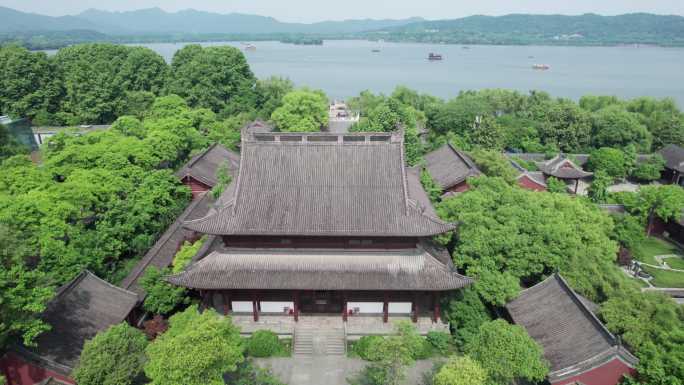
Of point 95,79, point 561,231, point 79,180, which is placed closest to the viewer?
point 561,231

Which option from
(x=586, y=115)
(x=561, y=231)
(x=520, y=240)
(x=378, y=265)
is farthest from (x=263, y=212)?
(x=586, y=115)

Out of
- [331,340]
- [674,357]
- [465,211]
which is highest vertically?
[465,211]

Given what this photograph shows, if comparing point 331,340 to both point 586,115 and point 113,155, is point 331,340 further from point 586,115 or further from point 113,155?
point 586,115

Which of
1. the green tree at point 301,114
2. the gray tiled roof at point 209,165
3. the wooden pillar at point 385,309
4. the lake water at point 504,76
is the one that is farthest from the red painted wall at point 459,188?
the lake water at point 504,76

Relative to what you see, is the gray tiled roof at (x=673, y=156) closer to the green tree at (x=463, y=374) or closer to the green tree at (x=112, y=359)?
the green tree at (x=463, y=374)

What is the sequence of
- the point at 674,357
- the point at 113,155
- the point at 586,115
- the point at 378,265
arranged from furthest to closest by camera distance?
1. the point at 586,115
2. the point at 113,155
3. the point at 378,265
4. the point at 674,357

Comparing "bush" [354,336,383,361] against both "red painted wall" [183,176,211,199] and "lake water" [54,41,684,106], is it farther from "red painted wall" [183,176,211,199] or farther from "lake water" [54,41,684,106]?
"lake water" [54,41,684,106]
